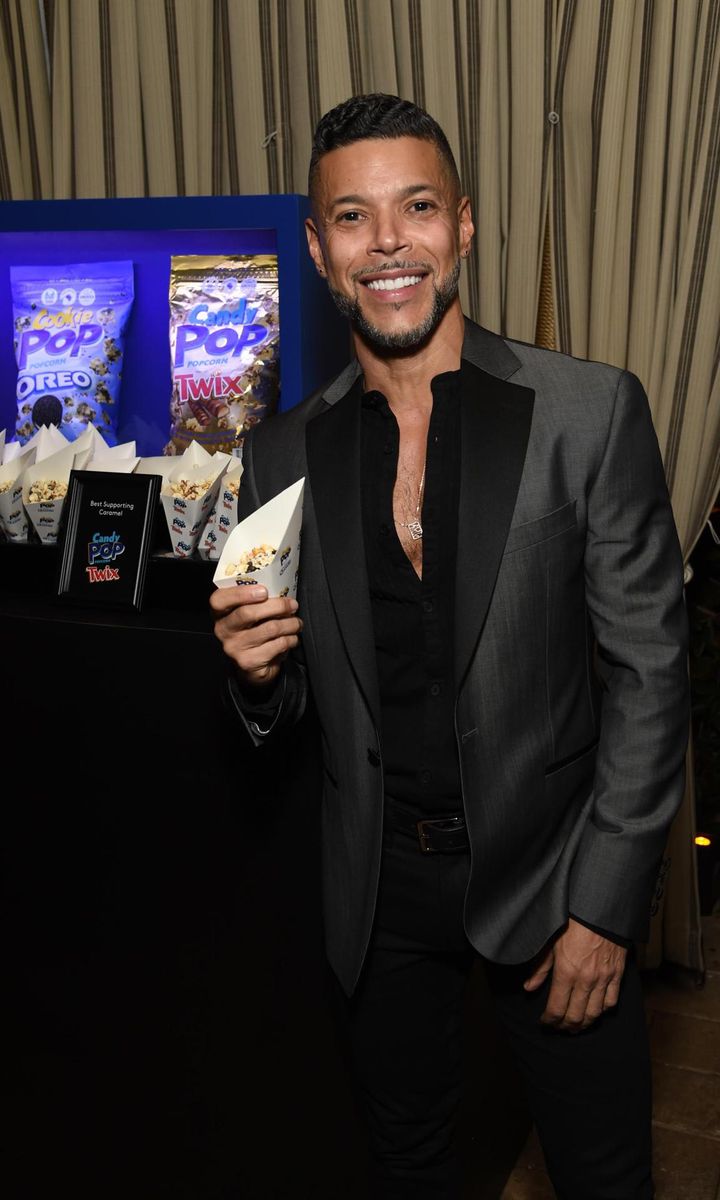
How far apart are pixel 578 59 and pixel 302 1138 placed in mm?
2011

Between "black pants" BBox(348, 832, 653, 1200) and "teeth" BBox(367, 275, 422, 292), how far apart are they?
2.31ft

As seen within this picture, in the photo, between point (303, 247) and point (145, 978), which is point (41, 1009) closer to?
point (145, 978)

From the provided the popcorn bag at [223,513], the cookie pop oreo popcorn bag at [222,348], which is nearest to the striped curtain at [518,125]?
the cookie pop oreo popcorn bag at [222,348]

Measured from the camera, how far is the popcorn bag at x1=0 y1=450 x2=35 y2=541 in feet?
6.48

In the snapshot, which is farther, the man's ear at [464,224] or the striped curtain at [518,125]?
the striped curtain at [518,125]

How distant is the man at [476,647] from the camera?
136 centimetres

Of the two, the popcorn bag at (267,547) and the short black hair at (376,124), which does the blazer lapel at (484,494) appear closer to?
the popcorn bag at (267,547)

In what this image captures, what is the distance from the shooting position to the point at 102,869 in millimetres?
1884

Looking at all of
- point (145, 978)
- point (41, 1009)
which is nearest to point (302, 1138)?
point (145, 978)

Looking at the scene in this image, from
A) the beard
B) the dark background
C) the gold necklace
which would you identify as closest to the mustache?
the beard

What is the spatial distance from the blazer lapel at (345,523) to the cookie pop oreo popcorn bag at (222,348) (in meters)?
0.59

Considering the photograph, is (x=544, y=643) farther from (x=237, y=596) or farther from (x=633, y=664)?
(x=237, y=596)

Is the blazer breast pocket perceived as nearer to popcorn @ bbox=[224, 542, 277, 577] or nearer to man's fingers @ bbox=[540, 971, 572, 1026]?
popcorn @ bbox=[224, 542, 277, 577]

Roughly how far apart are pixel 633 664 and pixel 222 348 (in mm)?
1093
